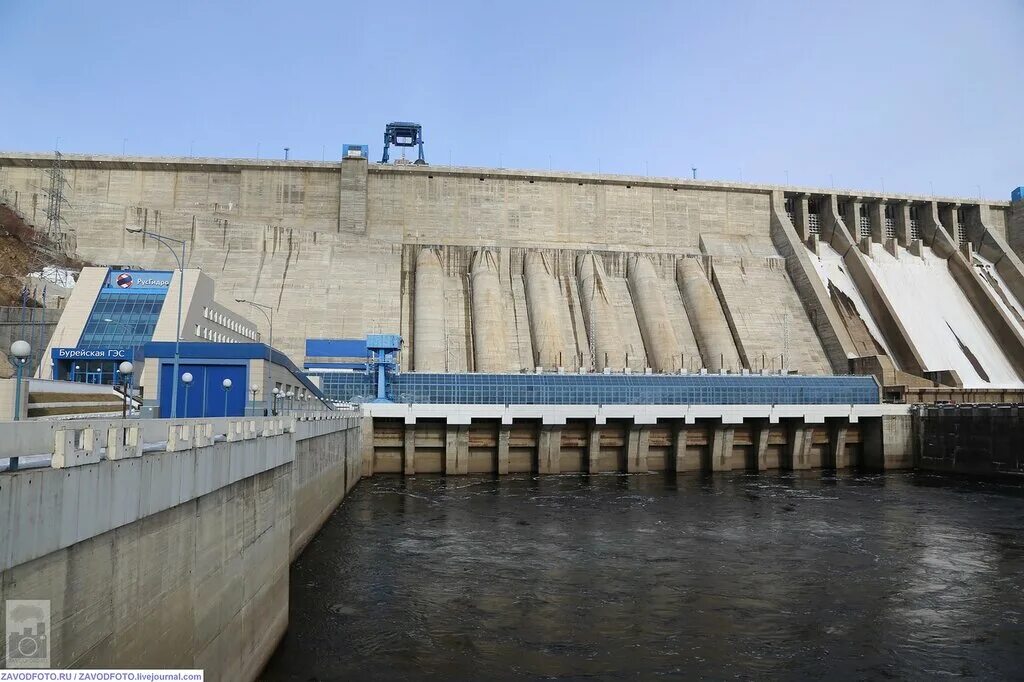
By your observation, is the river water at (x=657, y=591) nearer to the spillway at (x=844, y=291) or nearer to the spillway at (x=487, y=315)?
the spillway at (x=487, y=315)

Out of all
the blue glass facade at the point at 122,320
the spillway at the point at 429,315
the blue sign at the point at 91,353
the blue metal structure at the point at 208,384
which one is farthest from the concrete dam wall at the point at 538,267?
the blue metal structure at the point at 208,384

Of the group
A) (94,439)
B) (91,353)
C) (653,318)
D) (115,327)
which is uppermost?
(653,318)

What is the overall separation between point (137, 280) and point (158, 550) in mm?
41059

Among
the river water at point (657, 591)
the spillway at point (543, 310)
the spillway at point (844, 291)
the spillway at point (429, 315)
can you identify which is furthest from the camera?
the spillway at point (844, 291)

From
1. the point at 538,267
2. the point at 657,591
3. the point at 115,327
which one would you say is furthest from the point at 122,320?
the point at 538,267

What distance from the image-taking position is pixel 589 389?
5234 cm

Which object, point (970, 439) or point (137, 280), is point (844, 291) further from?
point (137, 280)

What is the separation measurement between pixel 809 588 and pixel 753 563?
122 inches

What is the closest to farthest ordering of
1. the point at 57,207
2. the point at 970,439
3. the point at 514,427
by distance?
the point at 970,439, the point at 514,427, the point at 57,207

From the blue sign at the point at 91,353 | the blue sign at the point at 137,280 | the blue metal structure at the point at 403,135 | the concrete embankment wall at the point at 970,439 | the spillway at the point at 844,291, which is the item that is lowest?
the concrete embankment wall at the point at 970,439

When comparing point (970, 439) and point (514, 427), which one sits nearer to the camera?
point (970, 439)

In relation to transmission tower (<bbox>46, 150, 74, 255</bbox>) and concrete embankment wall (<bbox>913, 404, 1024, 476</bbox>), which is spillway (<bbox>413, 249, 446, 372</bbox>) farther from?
concrete embankment wall (<bbox>913, 404, 1024, 476</bbox>)

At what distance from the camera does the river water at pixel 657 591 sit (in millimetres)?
15742

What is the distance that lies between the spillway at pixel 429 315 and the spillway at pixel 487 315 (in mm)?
3220
